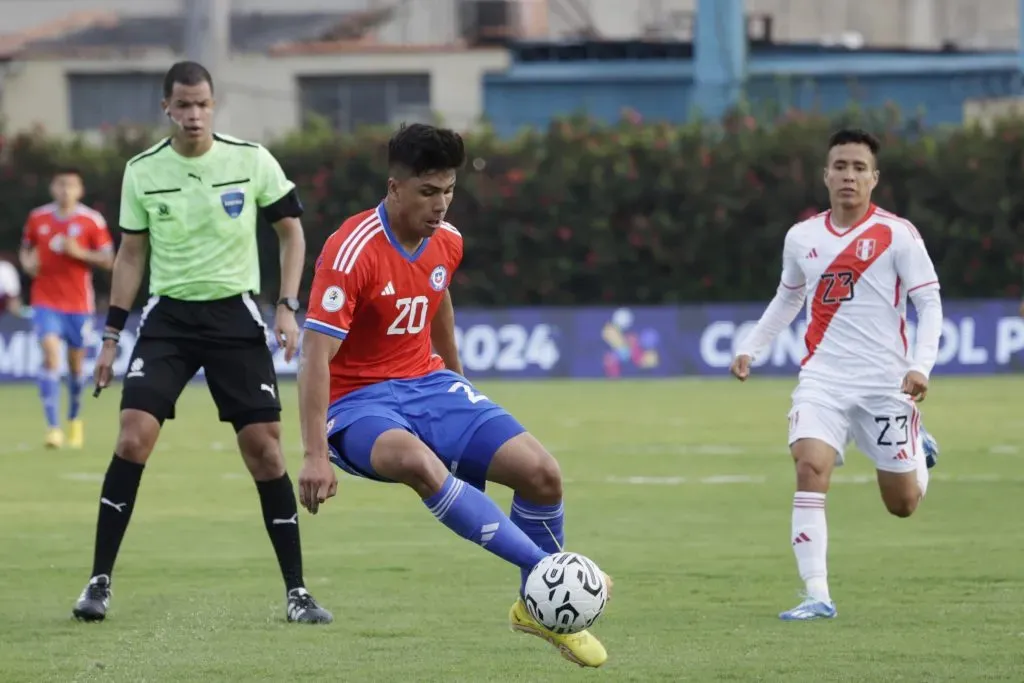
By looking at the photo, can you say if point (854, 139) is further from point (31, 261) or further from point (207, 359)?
point (31, 261)

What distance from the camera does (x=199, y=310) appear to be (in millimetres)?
8297

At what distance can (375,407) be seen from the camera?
6.97 metres

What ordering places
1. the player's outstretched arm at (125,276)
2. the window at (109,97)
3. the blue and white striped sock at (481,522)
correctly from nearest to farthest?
the blue and white striped sock at (481,522), the player's outstretched arm at (125,276), the window at (109,97)

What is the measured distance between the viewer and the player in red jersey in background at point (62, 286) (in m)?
16.8

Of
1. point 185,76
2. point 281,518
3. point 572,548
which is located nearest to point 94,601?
point 281,518

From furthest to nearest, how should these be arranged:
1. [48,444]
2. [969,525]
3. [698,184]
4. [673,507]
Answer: [698,184], [48,444], [673,507], [969,525]

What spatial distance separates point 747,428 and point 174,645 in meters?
10.9

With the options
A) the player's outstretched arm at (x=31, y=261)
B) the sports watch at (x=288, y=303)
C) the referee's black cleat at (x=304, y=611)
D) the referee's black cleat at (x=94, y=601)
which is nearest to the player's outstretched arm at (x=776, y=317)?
the sports watch at (x=288, y=303)

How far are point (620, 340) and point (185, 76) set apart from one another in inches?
665

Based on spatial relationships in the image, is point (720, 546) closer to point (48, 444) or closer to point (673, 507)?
point (673, 507)

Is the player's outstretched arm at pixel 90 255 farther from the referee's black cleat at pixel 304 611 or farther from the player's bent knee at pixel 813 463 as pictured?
the player's bent knee at pixel 813 463

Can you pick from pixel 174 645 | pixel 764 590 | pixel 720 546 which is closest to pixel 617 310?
pixel 720 546

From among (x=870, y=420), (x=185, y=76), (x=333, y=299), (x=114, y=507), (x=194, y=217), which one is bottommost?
(x=114, y=507)

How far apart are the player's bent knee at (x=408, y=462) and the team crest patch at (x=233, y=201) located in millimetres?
2072
